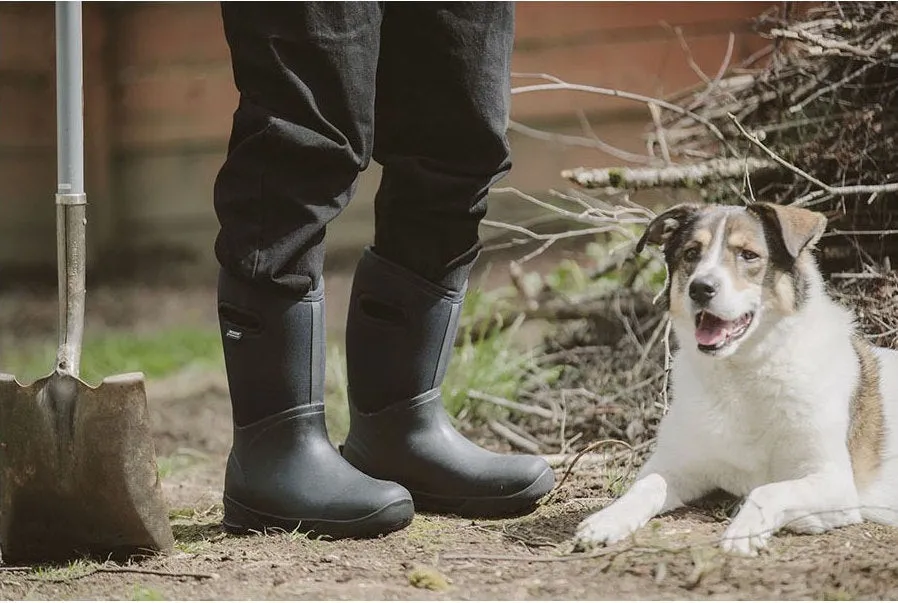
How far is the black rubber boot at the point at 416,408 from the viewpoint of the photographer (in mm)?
2580

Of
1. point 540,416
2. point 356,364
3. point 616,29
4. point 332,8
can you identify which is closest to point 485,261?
point 616,29

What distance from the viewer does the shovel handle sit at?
236cm

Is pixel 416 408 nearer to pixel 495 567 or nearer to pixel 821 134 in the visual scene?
pixel 495 567

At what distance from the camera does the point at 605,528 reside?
2223mm

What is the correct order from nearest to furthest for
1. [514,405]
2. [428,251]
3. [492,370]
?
[428,251] → [514,405] → [492,370]

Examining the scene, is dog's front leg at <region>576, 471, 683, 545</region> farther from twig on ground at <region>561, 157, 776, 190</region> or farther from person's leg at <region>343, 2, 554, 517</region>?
twig on ground at <region>561, 157, 776, 190</region>

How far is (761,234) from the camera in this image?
254cm

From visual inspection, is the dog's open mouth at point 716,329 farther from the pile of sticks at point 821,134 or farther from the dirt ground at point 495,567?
the pile of sticks at point 821,134

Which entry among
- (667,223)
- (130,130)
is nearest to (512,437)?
(667,223)

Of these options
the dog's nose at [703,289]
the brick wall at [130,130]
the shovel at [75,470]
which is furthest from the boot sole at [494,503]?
the brick wall at [130,130]

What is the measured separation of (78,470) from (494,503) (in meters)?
0.93

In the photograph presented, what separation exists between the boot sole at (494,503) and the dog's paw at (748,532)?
0.52 m

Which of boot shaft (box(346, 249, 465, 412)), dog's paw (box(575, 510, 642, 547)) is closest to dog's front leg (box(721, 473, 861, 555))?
dog's paw (box(575, 510, 642, 547))

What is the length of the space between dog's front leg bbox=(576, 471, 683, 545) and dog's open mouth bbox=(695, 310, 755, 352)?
315 mm
